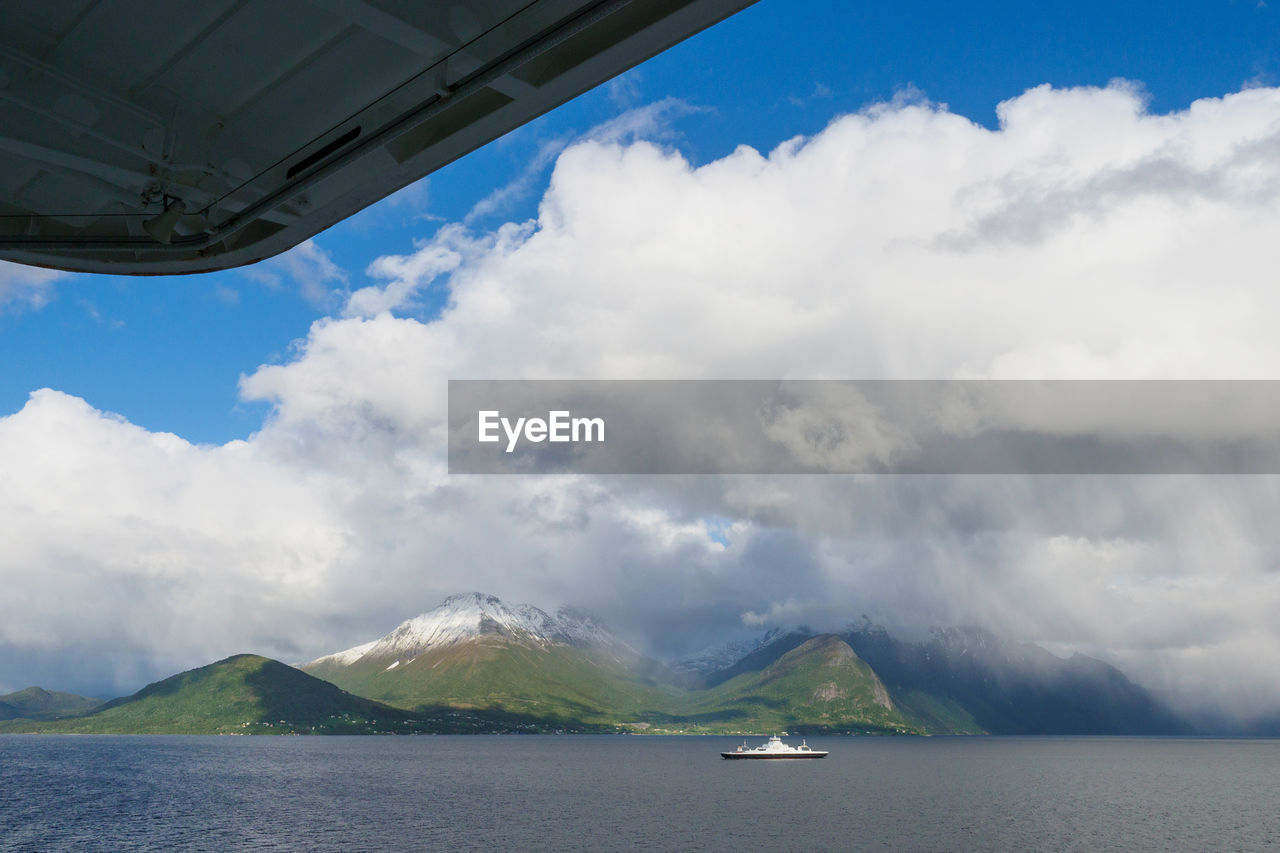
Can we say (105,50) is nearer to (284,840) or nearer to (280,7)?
(280,7)

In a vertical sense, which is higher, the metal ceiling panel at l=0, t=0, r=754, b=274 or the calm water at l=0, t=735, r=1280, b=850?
the metal ceiling panel at l=0, t=0, r=754, b=274

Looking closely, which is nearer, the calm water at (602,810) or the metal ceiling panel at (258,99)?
the metal ceiling panel at (258,99)

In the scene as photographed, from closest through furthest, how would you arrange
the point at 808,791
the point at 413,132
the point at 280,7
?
the point at 280,7
the point at 413,132
the point at 808,791

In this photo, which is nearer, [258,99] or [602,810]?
[258,99]

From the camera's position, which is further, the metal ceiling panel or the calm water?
the calm water

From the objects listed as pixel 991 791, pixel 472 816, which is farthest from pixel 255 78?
pixel 991 791

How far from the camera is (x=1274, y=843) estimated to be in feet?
288

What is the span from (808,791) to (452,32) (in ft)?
471

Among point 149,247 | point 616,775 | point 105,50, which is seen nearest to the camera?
point 105,50

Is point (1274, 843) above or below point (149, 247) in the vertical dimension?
below

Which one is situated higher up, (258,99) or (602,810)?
(258,99)

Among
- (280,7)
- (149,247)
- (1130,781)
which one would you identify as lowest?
(1130,781)

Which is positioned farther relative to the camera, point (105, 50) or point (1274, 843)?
point (1274, 843)

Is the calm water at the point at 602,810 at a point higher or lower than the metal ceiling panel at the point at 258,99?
lower
